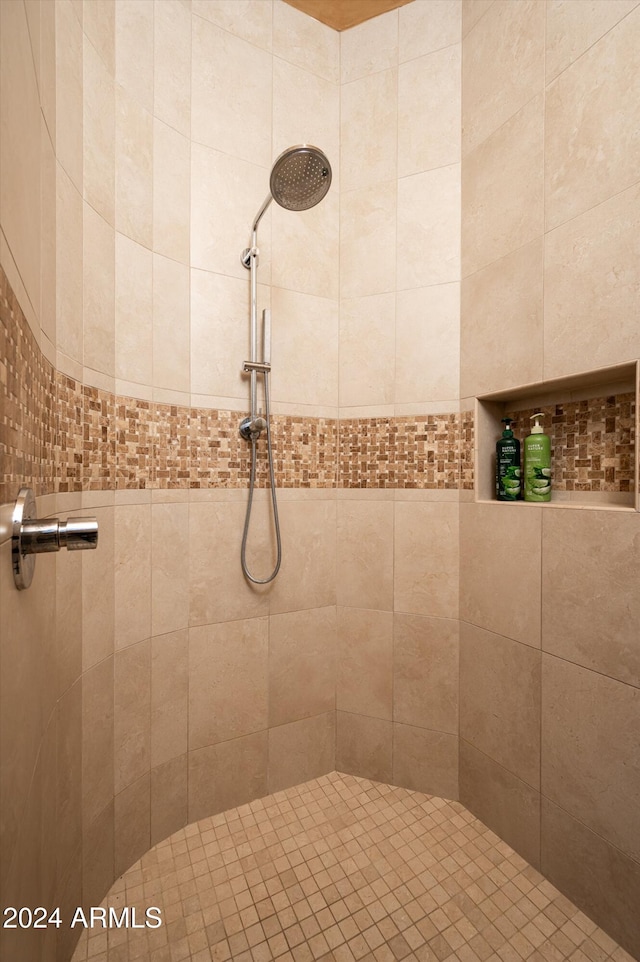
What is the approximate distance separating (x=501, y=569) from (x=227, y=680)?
0.94 metres

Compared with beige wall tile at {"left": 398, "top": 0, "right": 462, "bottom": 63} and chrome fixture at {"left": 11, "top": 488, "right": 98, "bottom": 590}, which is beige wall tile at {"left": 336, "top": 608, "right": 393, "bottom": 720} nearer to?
chrome fixture at {"left": 11, "top": 488, "right": 98, "bottom": 590}

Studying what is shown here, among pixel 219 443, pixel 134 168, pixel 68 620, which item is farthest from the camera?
pixel 219 443

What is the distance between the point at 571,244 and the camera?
3.76ft

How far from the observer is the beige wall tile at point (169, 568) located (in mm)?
1303

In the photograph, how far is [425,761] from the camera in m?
1.53

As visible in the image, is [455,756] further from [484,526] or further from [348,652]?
[484,526]

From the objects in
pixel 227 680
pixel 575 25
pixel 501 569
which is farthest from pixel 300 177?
pixel 227 680

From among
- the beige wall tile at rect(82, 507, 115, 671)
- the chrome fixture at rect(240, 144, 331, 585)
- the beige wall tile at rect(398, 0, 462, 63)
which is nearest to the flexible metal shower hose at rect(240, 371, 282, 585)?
the chrome fixture at rect(240, 144, 331, 585)

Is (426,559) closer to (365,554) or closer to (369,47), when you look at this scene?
(365,554)

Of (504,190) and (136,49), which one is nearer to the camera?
(136,49)

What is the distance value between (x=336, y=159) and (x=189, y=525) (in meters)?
1.41

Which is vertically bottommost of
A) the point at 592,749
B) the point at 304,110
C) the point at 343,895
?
the point at 343,895

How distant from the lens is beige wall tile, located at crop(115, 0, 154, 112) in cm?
119

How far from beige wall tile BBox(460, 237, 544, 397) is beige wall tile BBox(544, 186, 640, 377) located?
0.12ft
